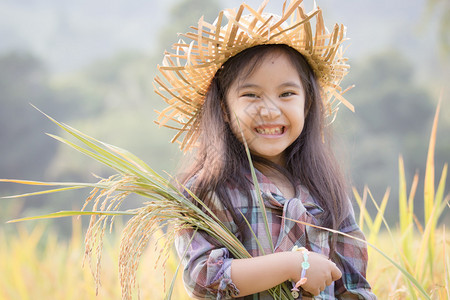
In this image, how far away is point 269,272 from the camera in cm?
127

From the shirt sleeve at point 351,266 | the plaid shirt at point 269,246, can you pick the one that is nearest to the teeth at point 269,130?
the plaid shirt at point 269,246

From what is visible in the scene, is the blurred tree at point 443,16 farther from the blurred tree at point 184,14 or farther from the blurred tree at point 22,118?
the blurred tree at point 22,118

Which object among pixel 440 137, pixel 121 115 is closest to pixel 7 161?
pixel 121 115

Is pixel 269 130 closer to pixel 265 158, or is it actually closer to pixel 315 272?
pixel 265 158

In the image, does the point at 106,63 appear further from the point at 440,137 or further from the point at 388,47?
the point at 440,137

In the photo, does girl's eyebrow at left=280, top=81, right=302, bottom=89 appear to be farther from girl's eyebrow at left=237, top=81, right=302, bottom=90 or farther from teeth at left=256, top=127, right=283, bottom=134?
teeth at left=256, top=127, right=283, bottom=134

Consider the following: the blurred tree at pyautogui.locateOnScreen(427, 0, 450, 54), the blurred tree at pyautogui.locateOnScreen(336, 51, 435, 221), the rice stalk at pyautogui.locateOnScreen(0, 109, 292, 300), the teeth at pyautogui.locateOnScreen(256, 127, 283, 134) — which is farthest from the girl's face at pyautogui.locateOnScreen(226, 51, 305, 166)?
the blurred tree at pyautogui.locateOnScreen(336, 51, 435, 221)

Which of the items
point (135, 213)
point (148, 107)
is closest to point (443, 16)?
point (135, 213)

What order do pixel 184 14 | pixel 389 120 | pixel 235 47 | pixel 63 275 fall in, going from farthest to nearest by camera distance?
pixel 184 14 → pixel 389 120 → pixel 63 275 → pixel 235 47

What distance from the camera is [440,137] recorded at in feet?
51.8

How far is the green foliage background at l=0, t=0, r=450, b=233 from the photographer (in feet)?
50.8

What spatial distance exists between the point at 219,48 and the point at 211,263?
24.3 inches

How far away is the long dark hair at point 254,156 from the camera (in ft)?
4.82

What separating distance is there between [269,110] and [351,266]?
20.5 inches
